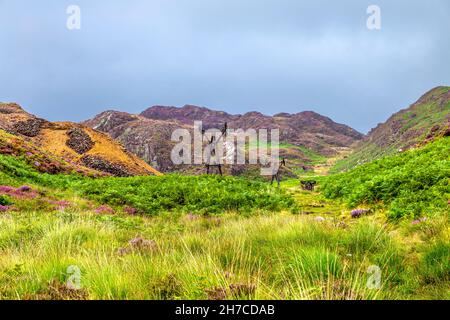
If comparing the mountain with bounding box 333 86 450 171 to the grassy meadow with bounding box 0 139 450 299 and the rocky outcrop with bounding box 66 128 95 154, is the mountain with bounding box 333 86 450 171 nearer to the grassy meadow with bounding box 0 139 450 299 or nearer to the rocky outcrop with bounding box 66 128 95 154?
the rocky outcrop with bounding box 66 128 95 154

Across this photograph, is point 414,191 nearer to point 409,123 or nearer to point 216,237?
point 216,237

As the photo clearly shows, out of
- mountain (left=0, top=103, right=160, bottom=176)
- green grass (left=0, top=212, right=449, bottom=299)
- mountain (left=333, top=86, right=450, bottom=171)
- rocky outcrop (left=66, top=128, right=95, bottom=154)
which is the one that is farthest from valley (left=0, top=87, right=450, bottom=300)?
mountain (left=333, top=86, right=450, bottom=171)

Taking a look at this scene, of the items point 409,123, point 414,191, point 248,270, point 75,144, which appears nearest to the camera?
point 248,270

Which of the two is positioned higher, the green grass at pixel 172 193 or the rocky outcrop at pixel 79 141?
the rocky outcrop at pixel 79 141

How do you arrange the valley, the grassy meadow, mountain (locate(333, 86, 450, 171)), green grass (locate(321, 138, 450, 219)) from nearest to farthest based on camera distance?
the grassy meadow → the valley → green grass (locate(321, 138, 450, 219)) → mountain (locate(333, 86, 450, 171))

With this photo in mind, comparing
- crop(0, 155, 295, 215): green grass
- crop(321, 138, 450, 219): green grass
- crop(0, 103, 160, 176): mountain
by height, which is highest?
crop(0, 103, 160, 176): mountain

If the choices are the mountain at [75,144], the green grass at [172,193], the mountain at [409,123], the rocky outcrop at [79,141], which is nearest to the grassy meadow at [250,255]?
the green grass at [172,193]

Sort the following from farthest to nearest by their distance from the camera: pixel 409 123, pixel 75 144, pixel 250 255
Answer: pixel 409 123
pixel 75 144
pixel 250 255

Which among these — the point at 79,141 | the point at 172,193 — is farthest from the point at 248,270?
the point at 79,141

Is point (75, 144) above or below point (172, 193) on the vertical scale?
above

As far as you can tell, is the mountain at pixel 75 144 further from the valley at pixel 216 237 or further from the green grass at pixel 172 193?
the green grass at pixel 172 193

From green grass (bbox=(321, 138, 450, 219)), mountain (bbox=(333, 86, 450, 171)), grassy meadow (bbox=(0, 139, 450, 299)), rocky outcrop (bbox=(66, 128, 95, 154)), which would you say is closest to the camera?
Answer: grassy meadow (bbox=(0, 139, 450, 299))
